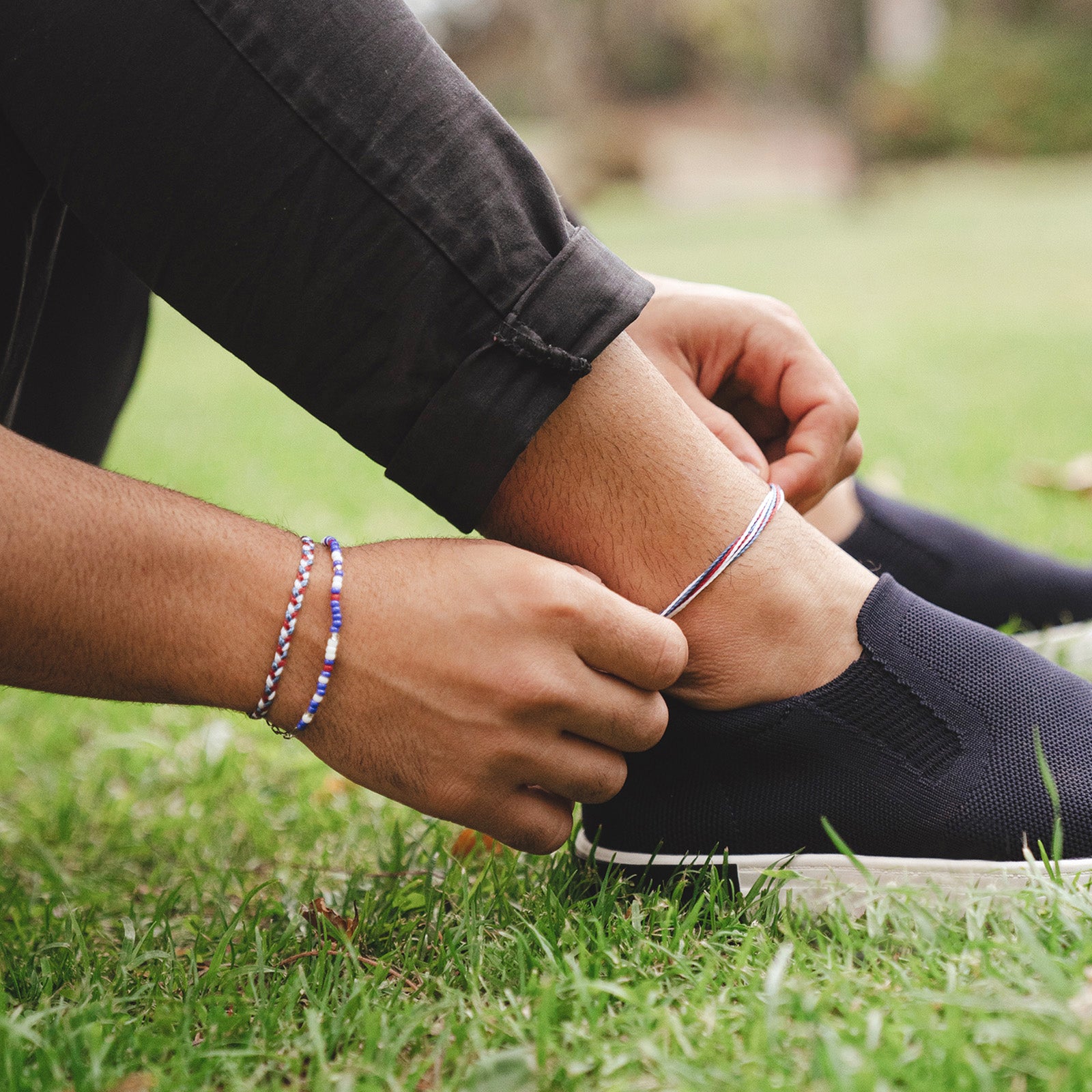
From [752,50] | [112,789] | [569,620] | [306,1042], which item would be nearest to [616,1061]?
[306,1042]

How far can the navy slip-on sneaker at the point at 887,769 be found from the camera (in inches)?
43.9

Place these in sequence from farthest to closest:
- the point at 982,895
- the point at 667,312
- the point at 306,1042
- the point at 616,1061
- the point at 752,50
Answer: the point at 752,50 → the point at 667,312 → the point at 982,895 → the point at 306,1042 → the point at 616,1061

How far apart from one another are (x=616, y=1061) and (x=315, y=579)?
1.63 feet

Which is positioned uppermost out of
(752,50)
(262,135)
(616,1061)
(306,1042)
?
(752,50)

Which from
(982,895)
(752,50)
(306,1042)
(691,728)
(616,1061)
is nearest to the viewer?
(616,1061)

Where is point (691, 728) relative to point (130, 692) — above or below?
above

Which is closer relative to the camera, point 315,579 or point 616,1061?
point 616,1061

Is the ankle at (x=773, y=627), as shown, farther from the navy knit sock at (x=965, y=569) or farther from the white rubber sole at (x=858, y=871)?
the navy knit sock at (x=965, y=569)

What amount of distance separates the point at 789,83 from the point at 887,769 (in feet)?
110

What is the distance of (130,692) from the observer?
997 mm

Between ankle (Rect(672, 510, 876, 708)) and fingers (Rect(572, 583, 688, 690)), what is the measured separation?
0.07 meters

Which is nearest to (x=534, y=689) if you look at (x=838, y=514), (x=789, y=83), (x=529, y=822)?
(x=529, y=822)

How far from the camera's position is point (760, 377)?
4.55ft

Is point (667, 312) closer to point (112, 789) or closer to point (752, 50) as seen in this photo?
point (112, 789)
